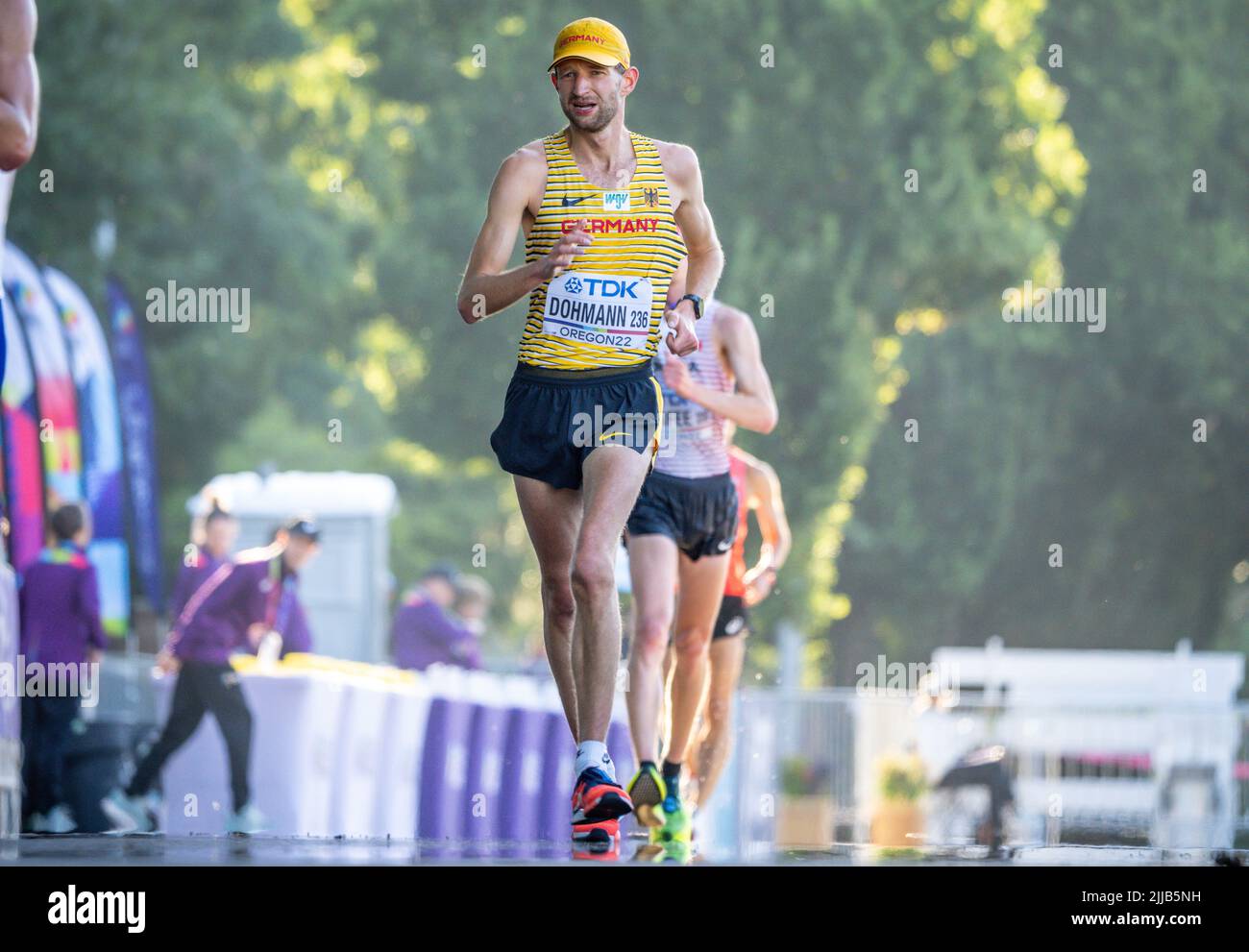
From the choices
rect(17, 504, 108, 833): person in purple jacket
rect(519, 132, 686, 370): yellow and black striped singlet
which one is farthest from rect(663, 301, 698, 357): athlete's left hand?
rect(17, 504, 108, 833): person in purple jacket

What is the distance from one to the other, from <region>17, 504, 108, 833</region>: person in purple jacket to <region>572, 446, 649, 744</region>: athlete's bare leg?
7.65 meters

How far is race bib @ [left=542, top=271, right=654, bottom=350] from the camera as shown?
5871mm

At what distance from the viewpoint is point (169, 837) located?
228 inches

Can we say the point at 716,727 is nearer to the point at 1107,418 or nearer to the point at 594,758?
the point at 594,758

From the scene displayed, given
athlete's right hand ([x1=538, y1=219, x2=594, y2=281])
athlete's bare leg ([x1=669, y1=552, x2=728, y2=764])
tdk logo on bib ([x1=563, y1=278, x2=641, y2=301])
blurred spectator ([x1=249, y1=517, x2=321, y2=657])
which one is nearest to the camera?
athlete's right hand ([x1=538, y1=219, x2=594, y2=281])

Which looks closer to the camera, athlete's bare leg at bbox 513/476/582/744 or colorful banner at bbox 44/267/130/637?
athlete's bare leg at bbox 513/476/582/744

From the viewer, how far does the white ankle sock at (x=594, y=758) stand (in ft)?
18.8

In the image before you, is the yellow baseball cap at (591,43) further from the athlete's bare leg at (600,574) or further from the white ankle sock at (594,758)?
the white ankle sock at (594,758)

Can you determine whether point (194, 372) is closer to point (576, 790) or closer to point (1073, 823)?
point (1073, 823)

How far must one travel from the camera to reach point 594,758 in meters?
5.75

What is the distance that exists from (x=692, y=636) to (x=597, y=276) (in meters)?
2.43

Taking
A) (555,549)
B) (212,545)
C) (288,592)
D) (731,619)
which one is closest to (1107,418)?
(212,545)

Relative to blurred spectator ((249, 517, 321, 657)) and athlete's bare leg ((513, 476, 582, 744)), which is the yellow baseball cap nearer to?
athlete's bare leg ((513, 476, 582, 744))
